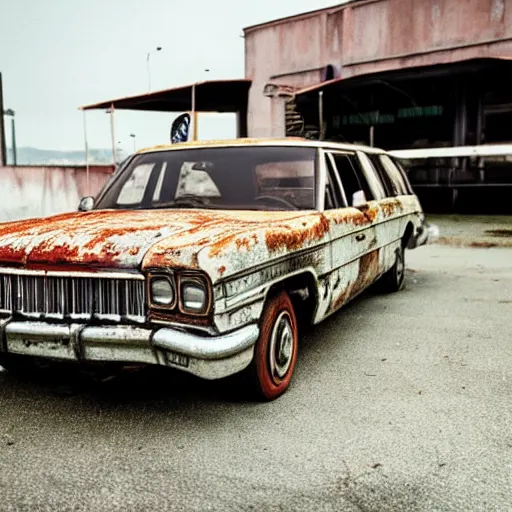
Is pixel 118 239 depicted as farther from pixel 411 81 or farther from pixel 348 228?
pixel 411 81

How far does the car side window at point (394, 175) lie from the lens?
21.1 ft

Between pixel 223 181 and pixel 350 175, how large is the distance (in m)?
1.21

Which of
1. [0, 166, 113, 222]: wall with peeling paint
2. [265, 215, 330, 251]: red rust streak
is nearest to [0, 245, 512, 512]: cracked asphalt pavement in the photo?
[265, 215, 330, 251]: red rust streak

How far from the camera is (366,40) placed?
19250mm

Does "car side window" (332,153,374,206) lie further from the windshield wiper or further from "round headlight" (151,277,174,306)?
"round headlight" (151,277,174,306)

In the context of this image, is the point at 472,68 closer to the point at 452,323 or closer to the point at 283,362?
the point at 452,323

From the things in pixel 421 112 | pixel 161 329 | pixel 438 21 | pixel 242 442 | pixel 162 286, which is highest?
pixel 438 21

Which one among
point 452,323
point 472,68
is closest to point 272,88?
point 472,68

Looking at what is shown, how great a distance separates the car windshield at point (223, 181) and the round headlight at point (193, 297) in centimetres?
137

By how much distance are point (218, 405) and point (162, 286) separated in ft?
2.93

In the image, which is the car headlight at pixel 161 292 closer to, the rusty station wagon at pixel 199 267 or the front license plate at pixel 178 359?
the rusty station wagon at pixel 199 267

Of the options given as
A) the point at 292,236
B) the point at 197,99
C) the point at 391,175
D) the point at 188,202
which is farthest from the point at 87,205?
the point at 197,99

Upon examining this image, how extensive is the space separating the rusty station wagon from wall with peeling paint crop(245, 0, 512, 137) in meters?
14.7

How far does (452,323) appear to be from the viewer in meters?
5.35
